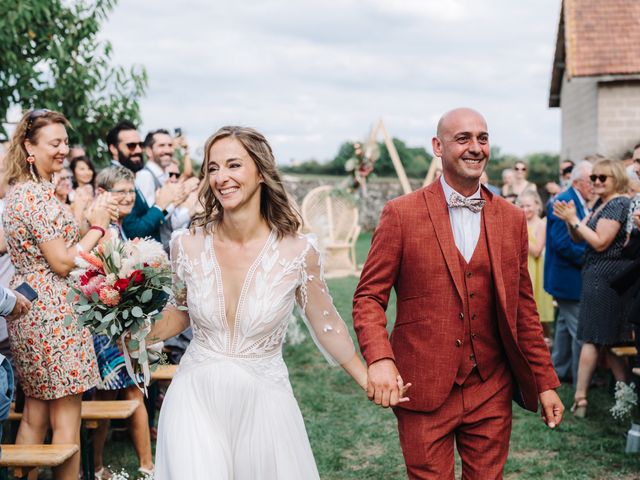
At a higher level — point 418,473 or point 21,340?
point 21,340

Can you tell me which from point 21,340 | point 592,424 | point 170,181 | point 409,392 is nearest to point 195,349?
point 409,392

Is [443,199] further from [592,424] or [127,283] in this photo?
[592,424]

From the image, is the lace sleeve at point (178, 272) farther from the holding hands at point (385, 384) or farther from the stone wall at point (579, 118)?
the stone wall at point (579, 118)

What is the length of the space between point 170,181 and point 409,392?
3787 mm

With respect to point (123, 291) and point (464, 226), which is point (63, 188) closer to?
point (123, 291)

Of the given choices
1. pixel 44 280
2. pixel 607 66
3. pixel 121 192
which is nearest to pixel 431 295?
pixel 44 280

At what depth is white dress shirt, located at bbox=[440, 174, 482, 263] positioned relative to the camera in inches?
142

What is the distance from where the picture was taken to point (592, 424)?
682 centimetres

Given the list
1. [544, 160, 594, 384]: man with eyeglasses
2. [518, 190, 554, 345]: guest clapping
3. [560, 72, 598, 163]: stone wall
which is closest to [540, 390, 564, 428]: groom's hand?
[544, 160, 594, 384]: man with eyeglasses

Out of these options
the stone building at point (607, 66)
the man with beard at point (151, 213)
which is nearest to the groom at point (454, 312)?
the man with beard at point (151, 213)

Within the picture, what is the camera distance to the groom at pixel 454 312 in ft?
11.5

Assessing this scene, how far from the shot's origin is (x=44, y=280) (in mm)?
4504

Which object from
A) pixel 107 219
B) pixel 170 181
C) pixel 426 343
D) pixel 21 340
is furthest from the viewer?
pixel 170 181

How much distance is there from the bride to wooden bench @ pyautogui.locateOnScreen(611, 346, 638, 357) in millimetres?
3937
